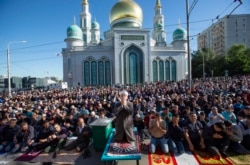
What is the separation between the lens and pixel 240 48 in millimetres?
52344

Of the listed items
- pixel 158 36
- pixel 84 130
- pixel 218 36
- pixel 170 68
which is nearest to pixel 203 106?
pixel 84 130

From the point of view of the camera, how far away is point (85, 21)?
2067 inches

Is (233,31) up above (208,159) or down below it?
above

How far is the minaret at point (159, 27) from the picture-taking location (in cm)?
5408

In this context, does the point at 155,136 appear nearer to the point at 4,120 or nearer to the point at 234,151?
the point at 234,151

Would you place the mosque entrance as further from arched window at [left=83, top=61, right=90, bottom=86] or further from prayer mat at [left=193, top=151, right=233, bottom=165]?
prayer mat at [left=193, top=151, right=233, bottom=165]

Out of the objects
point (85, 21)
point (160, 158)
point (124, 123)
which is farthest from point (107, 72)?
point (124, 123)

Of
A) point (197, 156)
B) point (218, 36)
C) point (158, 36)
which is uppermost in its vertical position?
point (218, 36)

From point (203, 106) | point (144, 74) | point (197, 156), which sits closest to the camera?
point (197, 156)

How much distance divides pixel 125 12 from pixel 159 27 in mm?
10645

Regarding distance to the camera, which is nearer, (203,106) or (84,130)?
(84,130)

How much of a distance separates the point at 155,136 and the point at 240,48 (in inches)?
2092

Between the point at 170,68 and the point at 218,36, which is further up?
the point at 218,36

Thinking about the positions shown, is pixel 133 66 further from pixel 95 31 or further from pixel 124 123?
pixel 124 123
